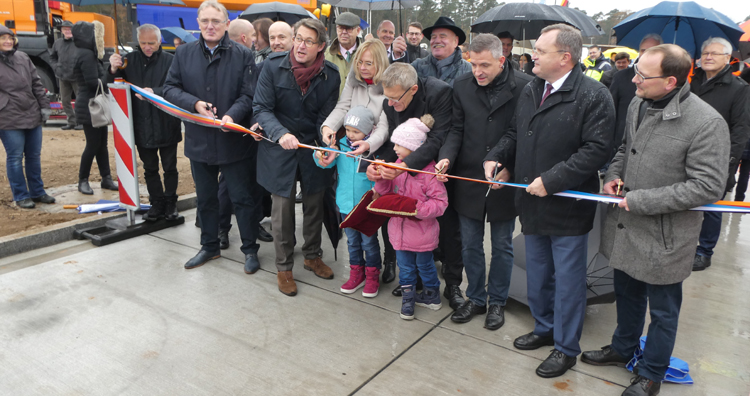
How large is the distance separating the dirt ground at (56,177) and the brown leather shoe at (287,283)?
2.79 meters

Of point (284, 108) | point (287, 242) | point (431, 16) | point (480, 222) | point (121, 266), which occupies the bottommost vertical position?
point (121, 266)

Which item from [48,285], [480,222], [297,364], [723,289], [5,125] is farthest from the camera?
[5,125]

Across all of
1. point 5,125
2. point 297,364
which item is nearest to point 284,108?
point 297,364

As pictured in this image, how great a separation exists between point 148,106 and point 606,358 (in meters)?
4.42

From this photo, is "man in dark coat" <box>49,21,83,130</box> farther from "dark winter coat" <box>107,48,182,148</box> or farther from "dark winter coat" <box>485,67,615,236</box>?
"dark winter coat" <box>485,67,615,236</box>

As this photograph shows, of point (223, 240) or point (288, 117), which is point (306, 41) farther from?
point (223, 240)

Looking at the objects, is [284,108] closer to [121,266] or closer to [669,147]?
[121,266]

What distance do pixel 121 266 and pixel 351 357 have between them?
7.80 ft

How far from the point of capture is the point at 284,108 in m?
3.92

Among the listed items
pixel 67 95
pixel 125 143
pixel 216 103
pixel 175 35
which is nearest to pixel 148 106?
pixel 125 143

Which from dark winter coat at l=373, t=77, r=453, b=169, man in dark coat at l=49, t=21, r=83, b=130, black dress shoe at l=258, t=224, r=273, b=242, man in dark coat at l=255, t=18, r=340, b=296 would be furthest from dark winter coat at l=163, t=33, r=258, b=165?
man in dark coat at l=49, t=21, r=83, b=130

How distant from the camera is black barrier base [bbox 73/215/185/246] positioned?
478cm

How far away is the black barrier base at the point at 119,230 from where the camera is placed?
15.7ft

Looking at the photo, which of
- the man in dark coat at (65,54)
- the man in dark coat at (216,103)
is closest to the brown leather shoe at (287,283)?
the man in dark coat at (216,103)
